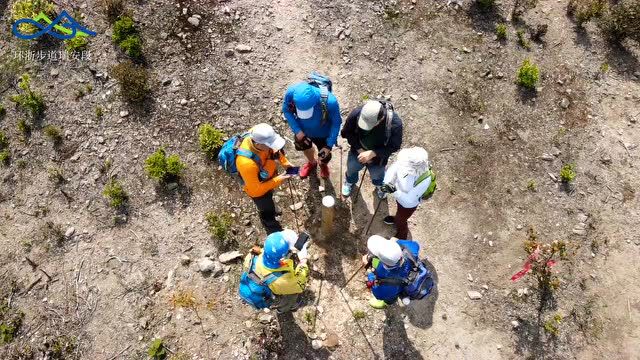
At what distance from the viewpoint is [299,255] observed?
7.24 metres

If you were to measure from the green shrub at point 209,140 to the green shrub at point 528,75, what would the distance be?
7575 mm

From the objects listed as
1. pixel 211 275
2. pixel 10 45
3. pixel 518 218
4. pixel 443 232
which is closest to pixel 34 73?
pixel 10 45

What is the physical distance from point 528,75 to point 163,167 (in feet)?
29.8

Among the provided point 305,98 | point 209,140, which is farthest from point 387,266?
point 209,140

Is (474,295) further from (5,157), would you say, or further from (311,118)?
(5,157)

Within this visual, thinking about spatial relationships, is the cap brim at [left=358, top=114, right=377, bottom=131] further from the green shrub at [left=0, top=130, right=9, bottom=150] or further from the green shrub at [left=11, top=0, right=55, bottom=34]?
the green shrub at [left=11, top=0, right=55, bottom=34]

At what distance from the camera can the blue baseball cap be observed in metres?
7.33

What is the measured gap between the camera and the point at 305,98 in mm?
7324

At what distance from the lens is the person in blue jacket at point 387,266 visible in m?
6.49

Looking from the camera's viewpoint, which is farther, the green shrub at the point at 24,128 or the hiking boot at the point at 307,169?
the green shrub at the point at 24,128

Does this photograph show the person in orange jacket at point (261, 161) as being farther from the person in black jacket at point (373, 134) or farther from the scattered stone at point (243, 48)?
the scattered stone at point (243, 48)

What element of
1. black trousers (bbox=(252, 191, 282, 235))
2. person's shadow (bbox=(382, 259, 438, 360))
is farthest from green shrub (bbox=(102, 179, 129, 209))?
person's shadow (bbox=(382, 259, 438, 360))

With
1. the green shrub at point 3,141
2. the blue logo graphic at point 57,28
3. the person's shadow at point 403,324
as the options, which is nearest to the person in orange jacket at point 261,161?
the person's shadow at point 403,324

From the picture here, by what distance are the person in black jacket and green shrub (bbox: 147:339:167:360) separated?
517cm
